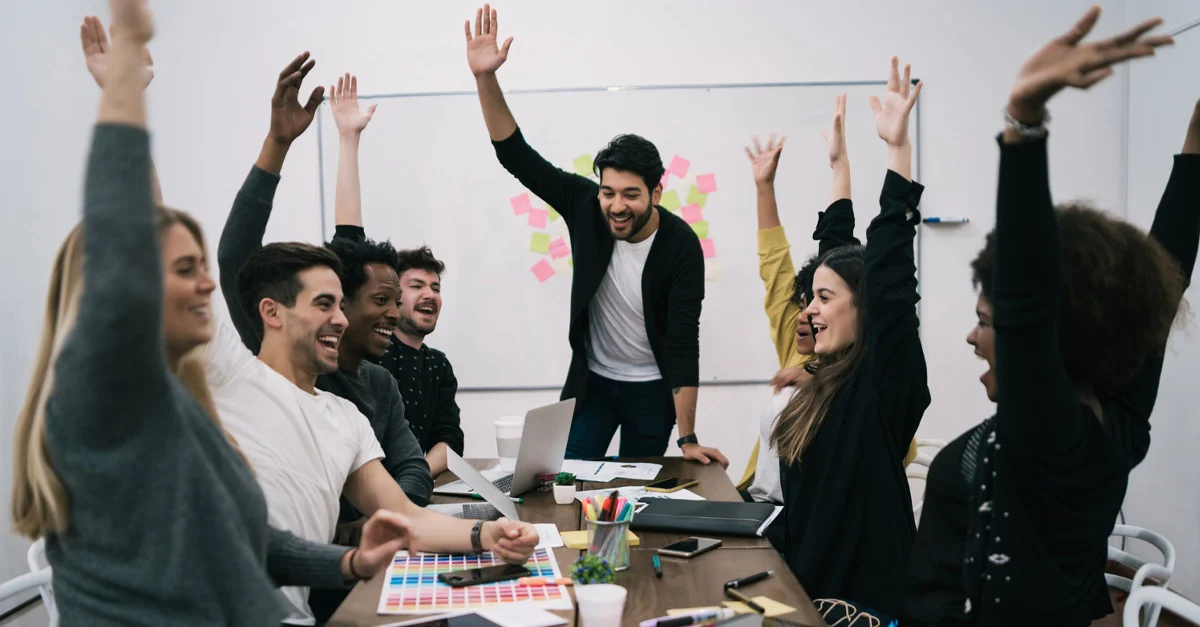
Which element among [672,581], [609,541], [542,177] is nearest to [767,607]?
[672,581]

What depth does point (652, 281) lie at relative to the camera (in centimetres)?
310

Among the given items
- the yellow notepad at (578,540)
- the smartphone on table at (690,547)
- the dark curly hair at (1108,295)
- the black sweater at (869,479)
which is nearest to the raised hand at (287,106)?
the yellow notepad at (578,540)

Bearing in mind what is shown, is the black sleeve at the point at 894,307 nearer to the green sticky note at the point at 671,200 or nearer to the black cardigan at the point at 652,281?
the black cardigan at the point at 652,281

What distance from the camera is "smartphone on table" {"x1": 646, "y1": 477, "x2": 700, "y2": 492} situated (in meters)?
2.23

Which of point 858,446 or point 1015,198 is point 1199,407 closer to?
point 858,446

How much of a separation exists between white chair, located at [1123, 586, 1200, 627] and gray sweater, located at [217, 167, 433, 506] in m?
1.42

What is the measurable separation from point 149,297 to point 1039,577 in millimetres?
1115

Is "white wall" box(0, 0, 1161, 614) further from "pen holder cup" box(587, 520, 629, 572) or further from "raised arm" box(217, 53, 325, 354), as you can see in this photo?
"pen holder cup" box(587, 520, 629, 572)

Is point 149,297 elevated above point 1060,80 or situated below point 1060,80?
below

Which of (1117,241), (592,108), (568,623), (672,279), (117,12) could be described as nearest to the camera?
(117,12)

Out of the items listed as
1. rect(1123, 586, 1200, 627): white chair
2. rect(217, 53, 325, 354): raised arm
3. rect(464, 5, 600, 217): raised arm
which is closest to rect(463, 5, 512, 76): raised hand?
rect(464, 5, 600, 217): raised arm

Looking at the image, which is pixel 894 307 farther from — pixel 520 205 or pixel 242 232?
pixel 520 205

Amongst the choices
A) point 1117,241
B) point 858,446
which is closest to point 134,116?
point 1117,241

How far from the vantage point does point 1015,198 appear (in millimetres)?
991
